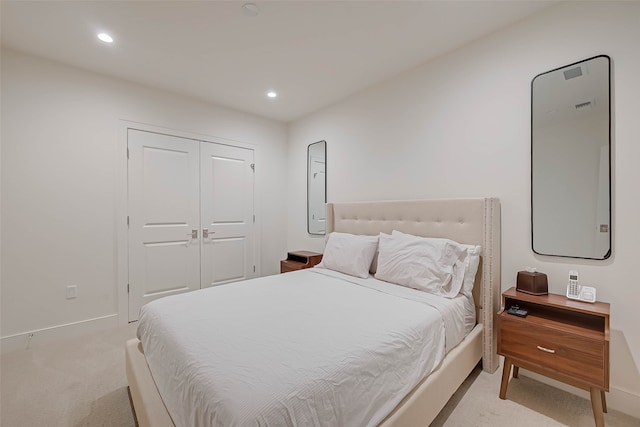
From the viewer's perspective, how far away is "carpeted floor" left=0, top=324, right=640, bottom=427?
1602 mm

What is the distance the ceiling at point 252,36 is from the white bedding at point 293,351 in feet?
6.63

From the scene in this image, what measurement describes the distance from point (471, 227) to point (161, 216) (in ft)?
10.6

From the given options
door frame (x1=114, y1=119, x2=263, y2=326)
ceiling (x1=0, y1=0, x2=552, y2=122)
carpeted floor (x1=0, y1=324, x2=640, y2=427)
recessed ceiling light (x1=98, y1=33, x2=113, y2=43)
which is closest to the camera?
carpeted floor (x1=0, y1=324, x2=640, y2=427)

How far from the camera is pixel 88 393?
1849 millimetres

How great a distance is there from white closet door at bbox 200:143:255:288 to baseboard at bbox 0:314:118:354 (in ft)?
3.39

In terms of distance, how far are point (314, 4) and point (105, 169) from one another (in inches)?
102

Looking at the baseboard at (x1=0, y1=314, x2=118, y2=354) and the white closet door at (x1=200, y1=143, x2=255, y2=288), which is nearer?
the baseboard at (x1=0, y1=314, x2=118, y2=354)

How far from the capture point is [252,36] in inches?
88.1

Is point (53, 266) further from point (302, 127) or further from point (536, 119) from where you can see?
point (536, 119)

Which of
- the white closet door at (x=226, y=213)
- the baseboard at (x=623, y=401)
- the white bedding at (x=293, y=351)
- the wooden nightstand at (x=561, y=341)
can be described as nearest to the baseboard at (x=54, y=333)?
the white closet door at (x=226, y=213)

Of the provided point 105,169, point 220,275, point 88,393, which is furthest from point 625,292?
point 105,169

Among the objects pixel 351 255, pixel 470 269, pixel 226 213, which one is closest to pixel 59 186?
pixel 226 213

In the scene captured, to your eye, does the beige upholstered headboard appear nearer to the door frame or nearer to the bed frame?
the bed frame

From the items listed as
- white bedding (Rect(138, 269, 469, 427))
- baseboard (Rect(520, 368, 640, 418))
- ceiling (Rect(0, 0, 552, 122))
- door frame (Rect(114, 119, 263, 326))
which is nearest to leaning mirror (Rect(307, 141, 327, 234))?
ceiling (Rect(0, 0, 552, 122))
